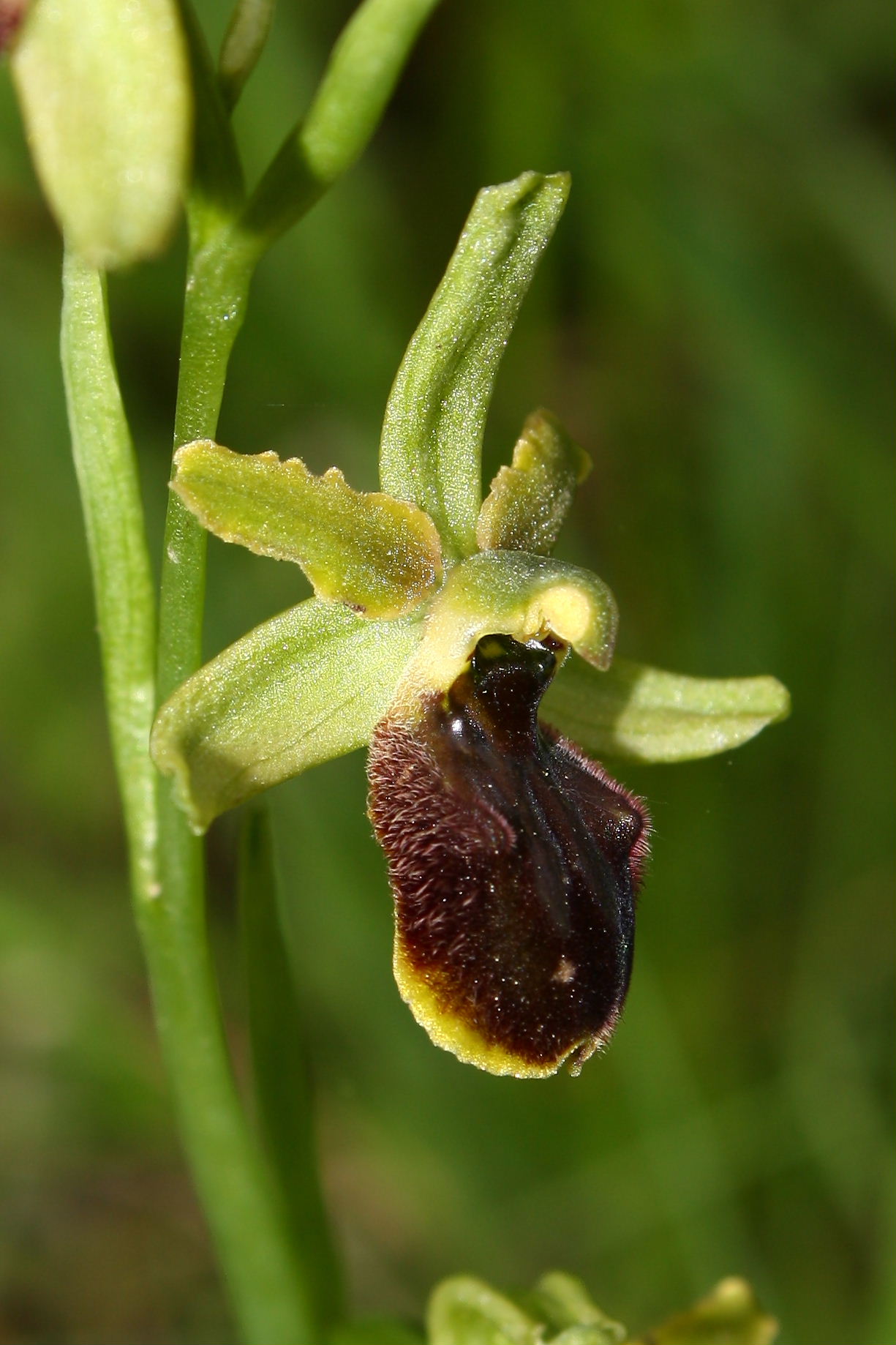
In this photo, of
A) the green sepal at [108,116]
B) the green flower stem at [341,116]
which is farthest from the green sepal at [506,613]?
the green sepal at [108,116]

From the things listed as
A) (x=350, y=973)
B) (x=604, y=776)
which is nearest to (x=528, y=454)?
(x=604, y=776)

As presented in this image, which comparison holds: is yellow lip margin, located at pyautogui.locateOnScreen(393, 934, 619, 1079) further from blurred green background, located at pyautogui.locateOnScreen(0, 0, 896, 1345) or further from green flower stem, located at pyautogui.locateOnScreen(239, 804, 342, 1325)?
blurred green background, located at pyautogui.locateOnScreen(0, 0, 896, 1345)

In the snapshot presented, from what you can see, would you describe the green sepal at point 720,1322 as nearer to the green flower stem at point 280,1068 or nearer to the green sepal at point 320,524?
the green flower stem at point 280,1068

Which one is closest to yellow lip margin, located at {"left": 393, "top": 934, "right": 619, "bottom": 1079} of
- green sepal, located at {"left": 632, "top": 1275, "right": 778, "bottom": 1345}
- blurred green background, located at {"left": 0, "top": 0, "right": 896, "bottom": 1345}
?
green sepal, located at {"left": 632, "top": 1275, "right": 778, "bottom": 1345}

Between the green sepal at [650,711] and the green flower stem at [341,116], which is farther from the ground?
the green flower stem at [341,116]

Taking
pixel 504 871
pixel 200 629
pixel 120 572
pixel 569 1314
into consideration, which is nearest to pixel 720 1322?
pixel 569 1314
